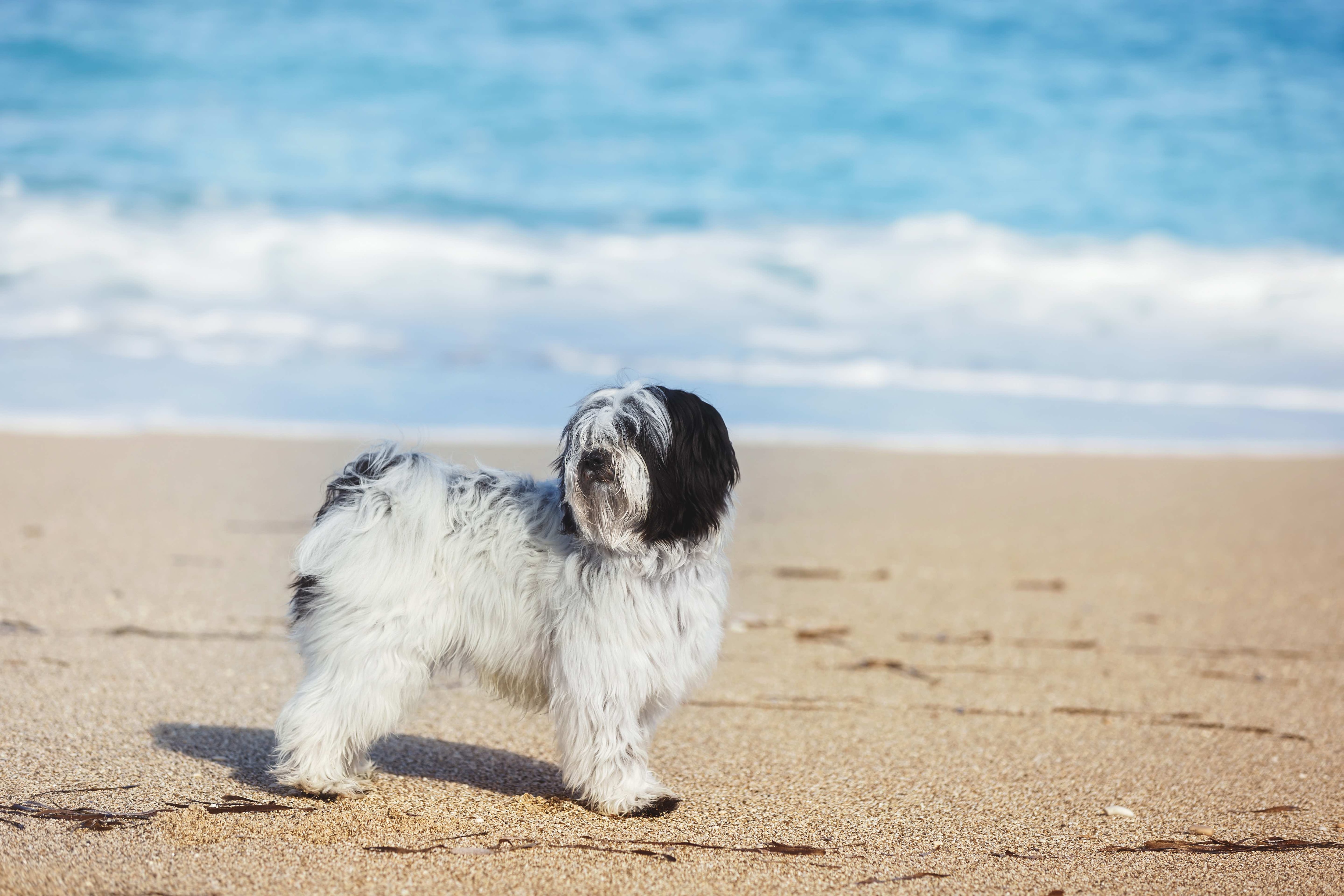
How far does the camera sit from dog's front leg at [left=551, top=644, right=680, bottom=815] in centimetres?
359

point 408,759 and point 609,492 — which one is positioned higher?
point 609,492

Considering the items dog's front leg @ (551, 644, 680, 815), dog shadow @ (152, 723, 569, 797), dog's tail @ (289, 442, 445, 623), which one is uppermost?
dog's tail @ (289, 442, 445, 623)

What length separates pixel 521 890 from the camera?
3.05 m

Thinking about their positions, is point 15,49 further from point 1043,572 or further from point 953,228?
point 1043,572

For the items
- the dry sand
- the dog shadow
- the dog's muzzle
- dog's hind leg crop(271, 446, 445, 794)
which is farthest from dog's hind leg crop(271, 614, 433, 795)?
the dog's muzzle

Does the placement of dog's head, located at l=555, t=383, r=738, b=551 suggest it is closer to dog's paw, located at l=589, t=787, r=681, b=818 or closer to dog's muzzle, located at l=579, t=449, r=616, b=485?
dog's muzzle, located at l=579, t=449, r=616, b=485

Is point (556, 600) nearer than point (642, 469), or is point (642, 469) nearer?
point (642, 469)

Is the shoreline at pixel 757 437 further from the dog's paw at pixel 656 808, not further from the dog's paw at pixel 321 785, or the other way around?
the dog's paw at pixel 656 808

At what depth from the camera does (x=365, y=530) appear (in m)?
3.67

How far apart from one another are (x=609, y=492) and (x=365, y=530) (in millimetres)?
809

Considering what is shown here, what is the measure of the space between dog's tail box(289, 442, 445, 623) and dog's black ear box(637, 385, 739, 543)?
0.73 metres

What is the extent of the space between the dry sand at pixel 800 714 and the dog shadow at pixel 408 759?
19 millimetres

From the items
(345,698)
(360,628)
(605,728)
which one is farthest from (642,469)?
(345,698)

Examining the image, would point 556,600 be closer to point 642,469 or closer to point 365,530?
point 642,469
